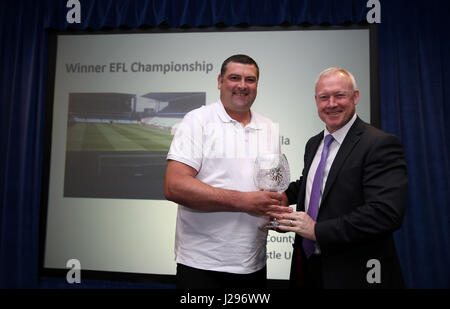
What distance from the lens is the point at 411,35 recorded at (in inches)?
122

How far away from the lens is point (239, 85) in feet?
5.76

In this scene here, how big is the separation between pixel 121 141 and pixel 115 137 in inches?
3.3

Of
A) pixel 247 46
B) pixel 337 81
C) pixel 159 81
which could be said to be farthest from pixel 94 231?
pixel 337 81

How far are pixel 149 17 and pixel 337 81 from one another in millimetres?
2506

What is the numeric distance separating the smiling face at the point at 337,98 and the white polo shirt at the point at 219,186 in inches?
16.5

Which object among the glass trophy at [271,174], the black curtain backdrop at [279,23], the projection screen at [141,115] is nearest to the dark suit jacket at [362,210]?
Answer: the glass trophy at [271,174]

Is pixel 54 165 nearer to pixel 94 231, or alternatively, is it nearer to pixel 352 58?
pixel 94 231

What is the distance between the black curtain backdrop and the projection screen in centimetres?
21

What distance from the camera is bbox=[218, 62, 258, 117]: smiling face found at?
1.76m

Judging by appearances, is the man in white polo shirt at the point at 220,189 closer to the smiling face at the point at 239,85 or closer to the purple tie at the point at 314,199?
the smiling face at the point at 239,85

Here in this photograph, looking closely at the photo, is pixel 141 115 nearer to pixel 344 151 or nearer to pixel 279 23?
pixel 279 23

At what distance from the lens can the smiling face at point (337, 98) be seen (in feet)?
5.02

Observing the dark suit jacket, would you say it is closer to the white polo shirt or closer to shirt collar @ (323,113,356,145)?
shirt collar @ (323,113,356,145)

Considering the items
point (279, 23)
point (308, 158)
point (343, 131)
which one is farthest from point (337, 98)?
point (279, 23)
